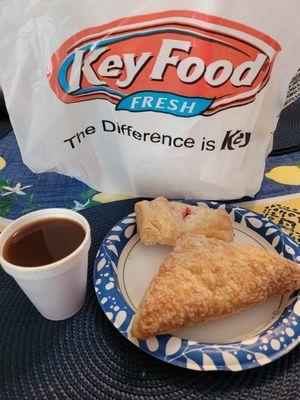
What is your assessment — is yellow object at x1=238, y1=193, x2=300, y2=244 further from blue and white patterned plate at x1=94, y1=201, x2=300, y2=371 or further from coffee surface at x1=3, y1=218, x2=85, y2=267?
coffee surface at x1=3, y1=218, x2=85, y2=267

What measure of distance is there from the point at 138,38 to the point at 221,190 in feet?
1.21

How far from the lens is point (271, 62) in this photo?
604mm

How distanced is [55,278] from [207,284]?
23 cm

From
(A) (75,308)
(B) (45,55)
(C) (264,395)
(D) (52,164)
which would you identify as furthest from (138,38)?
(C) (264,395)

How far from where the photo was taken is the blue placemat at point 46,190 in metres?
0.79

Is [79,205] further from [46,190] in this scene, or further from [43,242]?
[43,242]

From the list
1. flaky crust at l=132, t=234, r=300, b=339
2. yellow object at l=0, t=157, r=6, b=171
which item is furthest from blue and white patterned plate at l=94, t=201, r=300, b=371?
yellow object at l=0, t=157, r=6, b=171

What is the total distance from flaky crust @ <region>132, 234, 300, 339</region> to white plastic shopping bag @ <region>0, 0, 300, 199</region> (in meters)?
0.23

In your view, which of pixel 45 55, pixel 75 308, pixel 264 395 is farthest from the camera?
pixel 45 55

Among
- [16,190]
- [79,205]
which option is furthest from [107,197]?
[16,190]

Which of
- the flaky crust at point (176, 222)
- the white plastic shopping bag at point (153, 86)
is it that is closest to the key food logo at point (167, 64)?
the white plastic shopping bag at point (153, 86)

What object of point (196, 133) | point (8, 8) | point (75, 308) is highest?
point (8, 8)

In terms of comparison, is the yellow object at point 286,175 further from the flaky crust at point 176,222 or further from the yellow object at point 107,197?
the yellow object at point 107,197

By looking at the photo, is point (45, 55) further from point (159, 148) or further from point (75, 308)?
point (75, 308)
